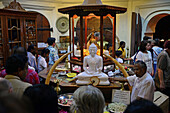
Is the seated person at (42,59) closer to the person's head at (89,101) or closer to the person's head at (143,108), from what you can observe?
the person's head at (89,101)

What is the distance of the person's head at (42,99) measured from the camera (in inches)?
50.6

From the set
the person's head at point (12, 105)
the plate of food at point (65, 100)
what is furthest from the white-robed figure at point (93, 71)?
the person's head at point (12, 105)

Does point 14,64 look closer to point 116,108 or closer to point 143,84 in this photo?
point 116,108

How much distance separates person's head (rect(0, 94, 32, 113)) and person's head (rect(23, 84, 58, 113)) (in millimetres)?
647

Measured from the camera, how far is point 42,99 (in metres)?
1.32

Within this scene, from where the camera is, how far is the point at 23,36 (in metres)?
5.68

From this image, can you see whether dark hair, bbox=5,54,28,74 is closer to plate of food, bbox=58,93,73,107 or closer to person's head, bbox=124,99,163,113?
plate of food, bbox=58,93,73,107

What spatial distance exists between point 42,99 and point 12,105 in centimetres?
74

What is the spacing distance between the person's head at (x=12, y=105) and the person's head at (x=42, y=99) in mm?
647

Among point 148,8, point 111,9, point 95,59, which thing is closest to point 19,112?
point 95,59

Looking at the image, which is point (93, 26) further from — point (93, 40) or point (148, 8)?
point (148, 8)

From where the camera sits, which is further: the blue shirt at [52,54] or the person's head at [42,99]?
the blue shirt at [52,54]

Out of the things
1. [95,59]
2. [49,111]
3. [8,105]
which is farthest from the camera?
[95,59]

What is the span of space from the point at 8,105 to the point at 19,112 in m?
0.04
